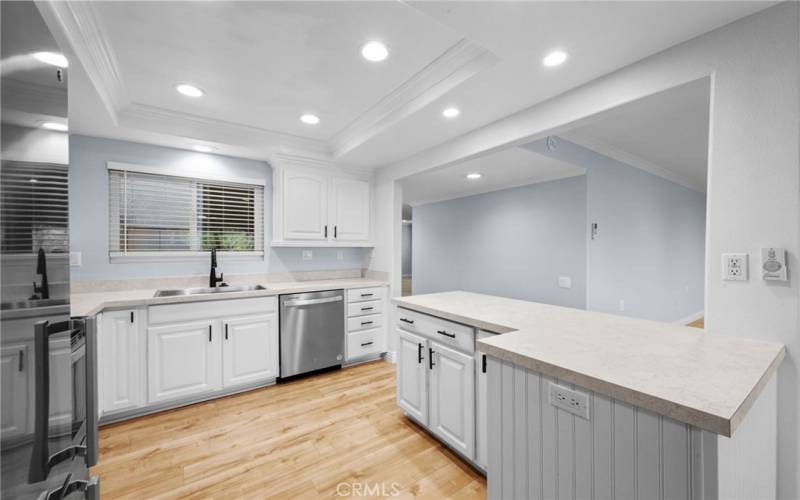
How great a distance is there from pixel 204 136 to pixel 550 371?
3.14 metres

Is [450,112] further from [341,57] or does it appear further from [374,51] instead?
[341,57]

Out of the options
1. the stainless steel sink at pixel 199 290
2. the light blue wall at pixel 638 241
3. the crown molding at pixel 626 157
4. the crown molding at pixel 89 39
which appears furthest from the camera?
the light blue wall at pixel 638 241

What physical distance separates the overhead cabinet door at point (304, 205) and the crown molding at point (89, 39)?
1457 mm

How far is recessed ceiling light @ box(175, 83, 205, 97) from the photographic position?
7.19ft

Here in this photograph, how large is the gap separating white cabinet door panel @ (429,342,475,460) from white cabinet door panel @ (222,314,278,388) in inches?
64.7

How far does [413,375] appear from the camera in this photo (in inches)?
87.0

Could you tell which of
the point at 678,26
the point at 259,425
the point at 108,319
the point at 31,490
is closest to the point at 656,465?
the point at 31,490

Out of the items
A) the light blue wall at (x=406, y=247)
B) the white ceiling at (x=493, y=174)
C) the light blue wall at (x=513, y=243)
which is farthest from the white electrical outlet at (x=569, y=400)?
the light blue wall at (x=406, y=247)

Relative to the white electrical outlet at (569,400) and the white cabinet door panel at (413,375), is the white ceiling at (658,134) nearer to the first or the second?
the white electrical outlet at (569,400)

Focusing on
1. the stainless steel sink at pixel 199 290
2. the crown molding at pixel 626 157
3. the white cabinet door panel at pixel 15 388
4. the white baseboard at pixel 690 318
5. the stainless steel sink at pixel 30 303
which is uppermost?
the crown molding at pixel 626 157

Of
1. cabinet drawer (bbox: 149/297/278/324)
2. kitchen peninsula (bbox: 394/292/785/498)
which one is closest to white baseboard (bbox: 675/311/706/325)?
kitchen peninsula (bbox: 394/292/785/498)

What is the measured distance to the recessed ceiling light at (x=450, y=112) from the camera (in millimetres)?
2266

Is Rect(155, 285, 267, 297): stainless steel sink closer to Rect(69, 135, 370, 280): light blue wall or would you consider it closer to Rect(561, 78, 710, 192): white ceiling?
Rect(69, 135, 370, 280): light blue wall

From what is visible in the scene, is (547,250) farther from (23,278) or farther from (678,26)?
(23,278)
